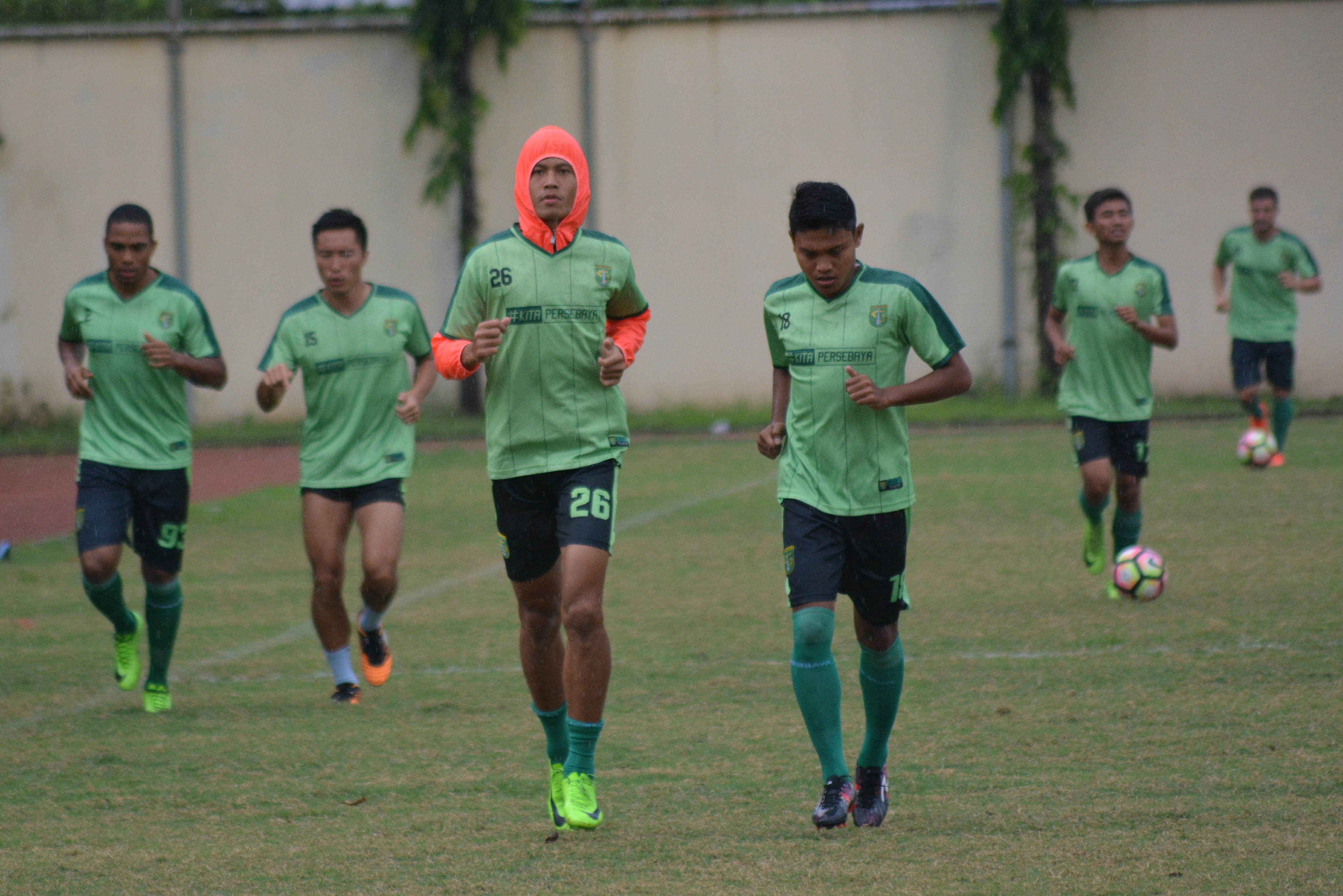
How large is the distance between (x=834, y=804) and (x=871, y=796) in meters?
0.22

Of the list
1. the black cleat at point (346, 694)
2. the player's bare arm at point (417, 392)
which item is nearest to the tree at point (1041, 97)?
the player's bare arm at point (417, 392)

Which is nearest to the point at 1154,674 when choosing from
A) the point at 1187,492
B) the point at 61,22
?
the point at 1187,492

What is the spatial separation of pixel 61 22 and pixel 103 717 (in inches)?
1101

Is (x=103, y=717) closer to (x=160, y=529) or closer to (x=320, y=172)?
(x=160, y=529)

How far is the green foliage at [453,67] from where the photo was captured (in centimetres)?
2264

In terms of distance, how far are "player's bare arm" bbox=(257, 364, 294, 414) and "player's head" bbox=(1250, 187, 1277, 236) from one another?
10.1 metres

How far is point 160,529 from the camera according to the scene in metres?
7.22

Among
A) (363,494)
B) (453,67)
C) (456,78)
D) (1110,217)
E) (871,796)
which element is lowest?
(871,796)

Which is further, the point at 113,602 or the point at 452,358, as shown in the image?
the point at 113,602

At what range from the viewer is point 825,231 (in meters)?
5.04

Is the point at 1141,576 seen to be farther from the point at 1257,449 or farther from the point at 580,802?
the point at 1257,449

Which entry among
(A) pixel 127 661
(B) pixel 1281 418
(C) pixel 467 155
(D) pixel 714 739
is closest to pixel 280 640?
(A) pixel 127 661

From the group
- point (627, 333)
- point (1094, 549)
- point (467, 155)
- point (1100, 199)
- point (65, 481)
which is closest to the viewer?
point (627, 333)

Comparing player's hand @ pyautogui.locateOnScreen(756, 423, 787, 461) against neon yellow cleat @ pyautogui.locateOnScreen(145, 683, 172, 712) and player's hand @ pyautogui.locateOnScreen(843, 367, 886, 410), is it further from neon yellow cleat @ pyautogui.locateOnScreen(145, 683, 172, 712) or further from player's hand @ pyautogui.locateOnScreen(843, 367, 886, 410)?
neon yellow cleat @ pyautogui.locateOnScreen(145, 683, 172, 712)
